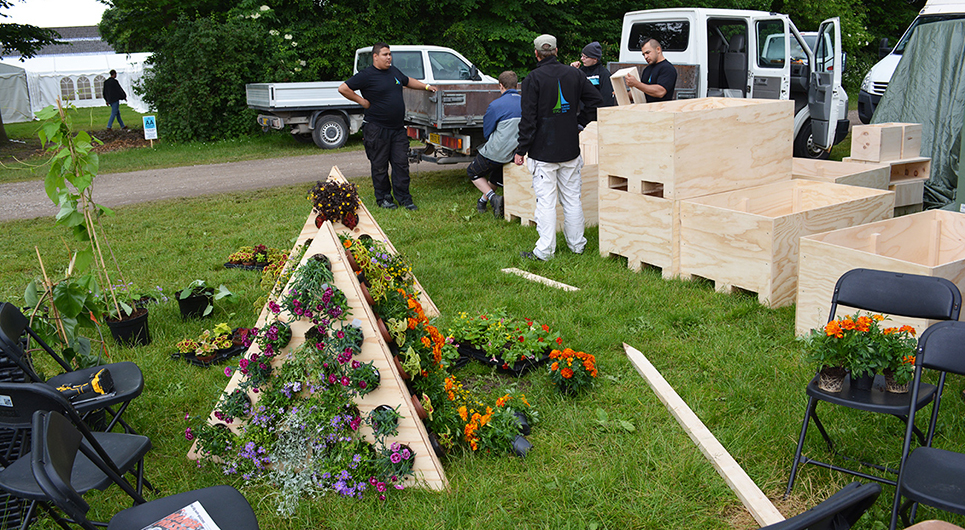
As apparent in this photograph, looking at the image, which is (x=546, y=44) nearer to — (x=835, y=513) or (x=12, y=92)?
(x=835, y=513)

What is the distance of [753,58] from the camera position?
Result: 10.4 m

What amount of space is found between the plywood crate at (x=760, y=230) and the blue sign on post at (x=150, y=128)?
15413mm

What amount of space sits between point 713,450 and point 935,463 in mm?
970

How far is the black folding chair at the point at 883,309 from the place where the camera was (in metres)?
2.82

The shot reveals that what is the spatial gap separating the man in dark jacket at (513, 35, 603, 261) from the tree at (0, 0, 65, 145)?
58.5ft

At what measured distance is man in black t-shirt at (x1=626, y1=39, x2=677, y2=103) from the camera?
7.88m

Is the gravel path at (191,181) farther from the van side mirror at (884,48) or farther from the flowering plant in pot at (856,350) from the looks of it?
the flowering plant in pot at (856,350)

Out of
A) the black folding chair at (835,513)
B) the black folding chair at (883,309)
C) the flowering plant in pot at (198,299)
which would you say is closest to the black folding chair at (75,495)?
the black folding chair at (835,513)

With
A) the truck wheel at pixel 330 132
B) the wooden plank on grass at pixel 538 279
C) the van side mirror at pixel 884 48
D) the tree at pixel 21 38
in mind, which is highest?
the tree at pixel 21 38

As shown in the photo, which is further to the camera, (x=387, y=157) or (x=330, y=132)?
(x=330, y=132)

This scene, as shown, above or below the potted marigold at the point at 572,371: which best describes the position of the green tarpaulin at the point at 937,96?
above

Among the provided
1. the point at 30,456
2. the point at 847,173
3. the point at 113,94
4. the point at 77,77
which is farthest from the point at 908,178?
the point at 77,77

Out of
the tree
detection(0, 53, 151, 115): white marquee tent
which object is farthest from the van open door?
detection(0, 53, 151, 115): white marquee tent

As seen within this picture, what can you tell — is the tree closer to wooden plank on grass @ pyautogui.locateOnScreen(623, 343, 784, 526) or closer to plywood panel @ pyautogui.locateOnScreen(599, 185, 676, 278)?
plywood panel @ pyautogui.locateOnScreen(599, 185, 676, 278)
